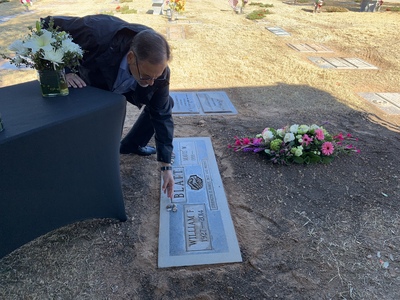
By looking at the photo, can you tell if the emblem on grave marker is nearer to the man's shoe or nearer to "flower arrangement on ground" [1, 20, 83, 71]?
the man's shoe

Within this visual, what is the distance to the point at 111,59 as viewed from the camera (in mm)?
2045

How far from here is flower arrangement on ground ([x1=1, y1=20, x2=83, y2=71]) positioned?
66.4 inches

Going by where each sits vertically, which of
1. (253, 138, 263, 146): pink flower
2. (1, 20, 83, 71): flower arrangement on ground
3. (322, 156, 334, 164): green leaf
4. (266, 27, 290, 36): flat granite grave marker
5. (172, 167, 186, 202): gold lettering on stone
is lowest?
(322, 156, 334, 164): green leaf

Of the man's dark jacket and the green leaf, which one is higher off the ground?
the man's dark jacket

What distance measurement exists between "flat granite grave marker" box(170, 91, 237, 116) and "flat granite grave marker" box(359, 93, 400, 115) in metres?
2.08

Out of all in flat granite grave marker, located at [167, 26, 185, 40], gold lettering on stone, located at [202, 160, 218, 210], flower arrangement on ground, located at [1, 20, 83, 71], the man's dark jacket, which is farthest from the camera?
flat granite grave marker, located at [167, 26, 185, 40]

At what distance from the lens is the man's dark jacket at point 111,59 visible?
6.64ft

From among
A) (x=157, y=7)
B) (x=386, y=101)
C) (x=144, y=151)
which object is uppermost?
(x=157, y=7)

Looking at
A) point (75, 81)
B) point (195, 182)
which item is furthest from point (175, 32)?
point (75, 81)

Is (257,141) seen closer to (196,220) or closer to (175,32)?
(196,220)

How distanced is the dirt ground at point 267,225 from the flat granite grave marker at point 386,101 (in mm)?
153

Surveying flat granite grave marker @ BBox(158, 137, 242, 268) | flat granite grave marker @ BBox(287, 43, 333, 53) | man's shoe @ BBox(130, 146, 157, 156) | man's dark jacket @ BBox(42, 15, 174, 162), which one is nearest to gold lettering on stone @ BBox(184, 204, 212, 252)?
flat granite grave marker @ BBox(158, 137, 242, 268)

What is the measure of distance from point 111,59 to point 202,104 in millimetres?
2311

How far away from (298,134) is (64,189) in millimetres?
2165
